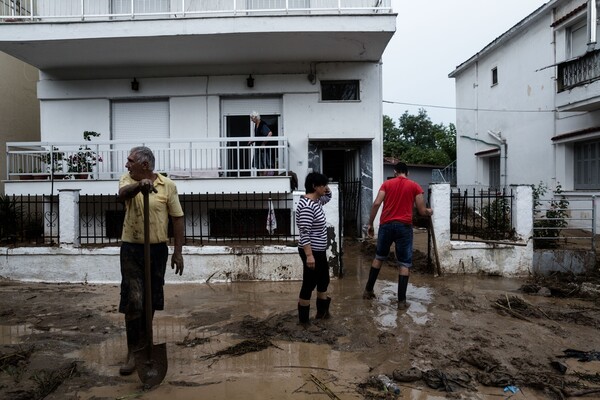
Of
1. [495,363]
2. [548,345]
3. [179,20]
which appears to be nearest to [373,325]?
[495,363]

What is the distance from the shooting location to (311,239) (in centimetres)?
483

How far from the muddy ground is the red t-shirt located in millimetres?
1160

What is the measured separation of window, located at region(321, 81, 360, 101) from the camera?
11094 millimetres

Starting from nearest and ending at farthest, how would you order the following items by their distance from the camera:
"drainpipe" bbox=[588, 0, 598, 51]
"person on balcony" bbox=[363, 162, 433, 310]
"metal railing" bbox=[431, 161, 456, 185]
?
1. "person on balcony" bbox=[363, 162, 433, 310]
2. "drainpipe" bbox=[588, 0, 598, 51]
3. "metal railing" bbox=[431, 161, 456, 185]

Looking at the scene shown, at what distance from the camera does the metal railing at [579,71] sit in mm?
10594

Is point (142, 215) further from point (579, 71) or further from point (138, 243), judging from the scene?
point (579, 71)

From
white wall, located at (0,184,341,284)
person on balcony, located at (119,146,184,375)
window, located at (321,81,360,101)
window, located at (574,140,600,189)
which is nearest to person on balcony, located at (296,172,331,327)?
person on balcony, located at (119,146,184,375)

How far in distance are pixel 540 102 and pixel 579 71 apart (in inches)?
83.3

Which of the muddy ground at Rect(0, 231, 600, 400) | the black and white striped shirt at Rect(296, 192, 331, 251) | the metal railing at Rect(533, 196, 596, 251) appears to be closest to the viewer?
the muddy ground at Rect(0, 231, 600, 400)

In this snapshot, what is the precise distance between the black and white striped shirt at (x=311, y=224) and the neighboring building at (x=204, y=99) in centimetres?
492

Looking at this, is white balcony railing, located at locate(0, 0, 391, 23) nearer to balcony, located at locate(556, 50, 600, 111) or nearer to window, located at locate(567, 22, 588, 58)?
balcony, located at locate(556, 50, 600, 111)

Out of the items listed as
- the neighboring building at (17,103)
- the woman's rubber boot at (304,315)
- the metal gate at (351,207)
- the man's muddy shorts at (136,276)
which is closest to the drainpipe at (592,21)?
the metal gate at (351,207)

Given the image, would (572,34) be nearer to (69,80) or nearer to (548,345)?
(548,345)

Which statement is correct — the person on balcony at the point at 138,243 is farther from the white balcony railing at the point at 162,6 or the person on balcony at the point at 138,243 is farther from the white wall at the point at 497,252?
the white balcony railing at the point at 162,6
